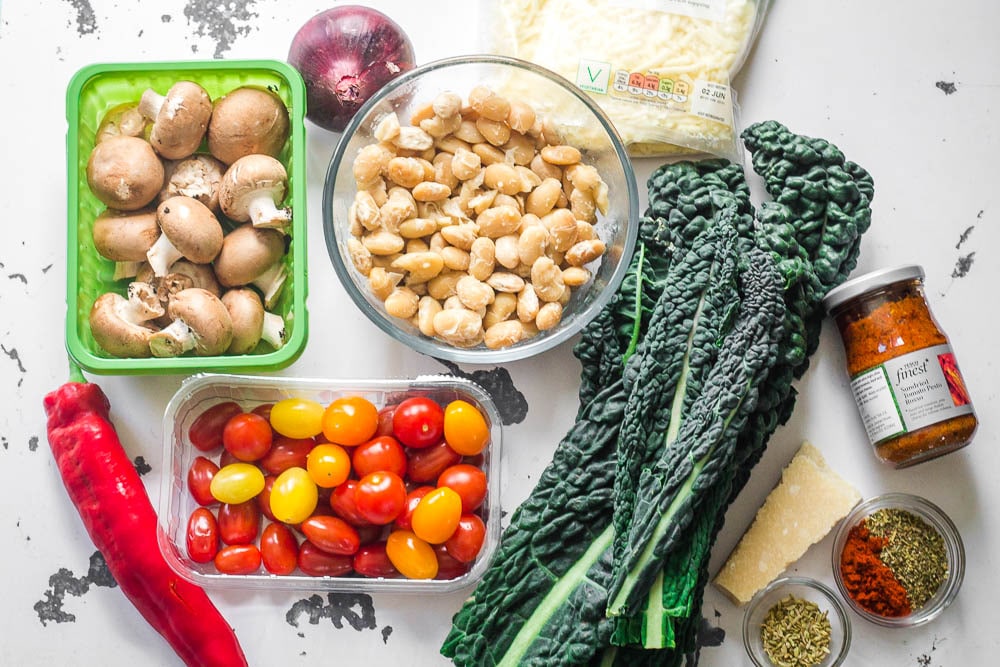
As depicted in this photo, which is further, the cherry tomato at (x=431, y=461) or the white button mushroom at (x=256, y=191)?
the cherry tomato at (x=431, y=461)

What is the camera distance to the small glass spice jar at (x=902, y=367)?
108 cm

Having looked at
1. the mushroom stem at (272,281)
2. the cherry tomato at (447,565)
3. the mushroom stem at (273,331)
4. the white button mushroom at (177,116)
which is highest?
the white button mushroom at (177,116)

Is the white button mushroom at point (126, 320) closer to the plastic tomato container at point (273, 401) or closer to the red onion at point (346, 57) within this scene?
the plastic tomato container at point (273, 401)

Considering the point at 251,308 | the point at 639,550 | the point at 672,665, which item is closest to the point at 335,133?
the point at 251,308

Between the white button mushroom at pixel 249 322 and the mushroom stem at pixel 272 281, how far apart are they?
0.04 feet

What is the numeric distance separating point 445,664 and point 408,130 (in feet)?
2.19

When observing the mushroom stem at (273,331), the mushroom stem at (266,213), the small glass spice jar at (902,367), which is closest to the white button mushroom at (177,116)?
the mushroom stem at (266,213)

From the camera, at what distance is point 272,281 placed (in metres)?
1.09

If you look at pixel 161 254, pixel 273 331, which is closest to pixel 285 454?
pixel 273 331

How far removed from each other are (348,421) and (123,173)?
1.25ft

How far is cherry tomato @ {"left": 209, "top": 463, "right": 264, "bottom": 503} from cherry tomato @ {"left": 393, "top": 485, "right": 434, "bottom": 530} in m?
0.18

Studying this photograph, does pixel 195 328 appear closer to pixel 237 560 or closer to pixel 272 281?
pixel 272 281

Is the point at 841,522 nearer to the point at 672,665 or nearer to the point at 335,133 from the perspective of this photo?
the point at 672,665

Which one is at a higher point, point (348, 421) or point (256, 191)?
point (256, 191)
